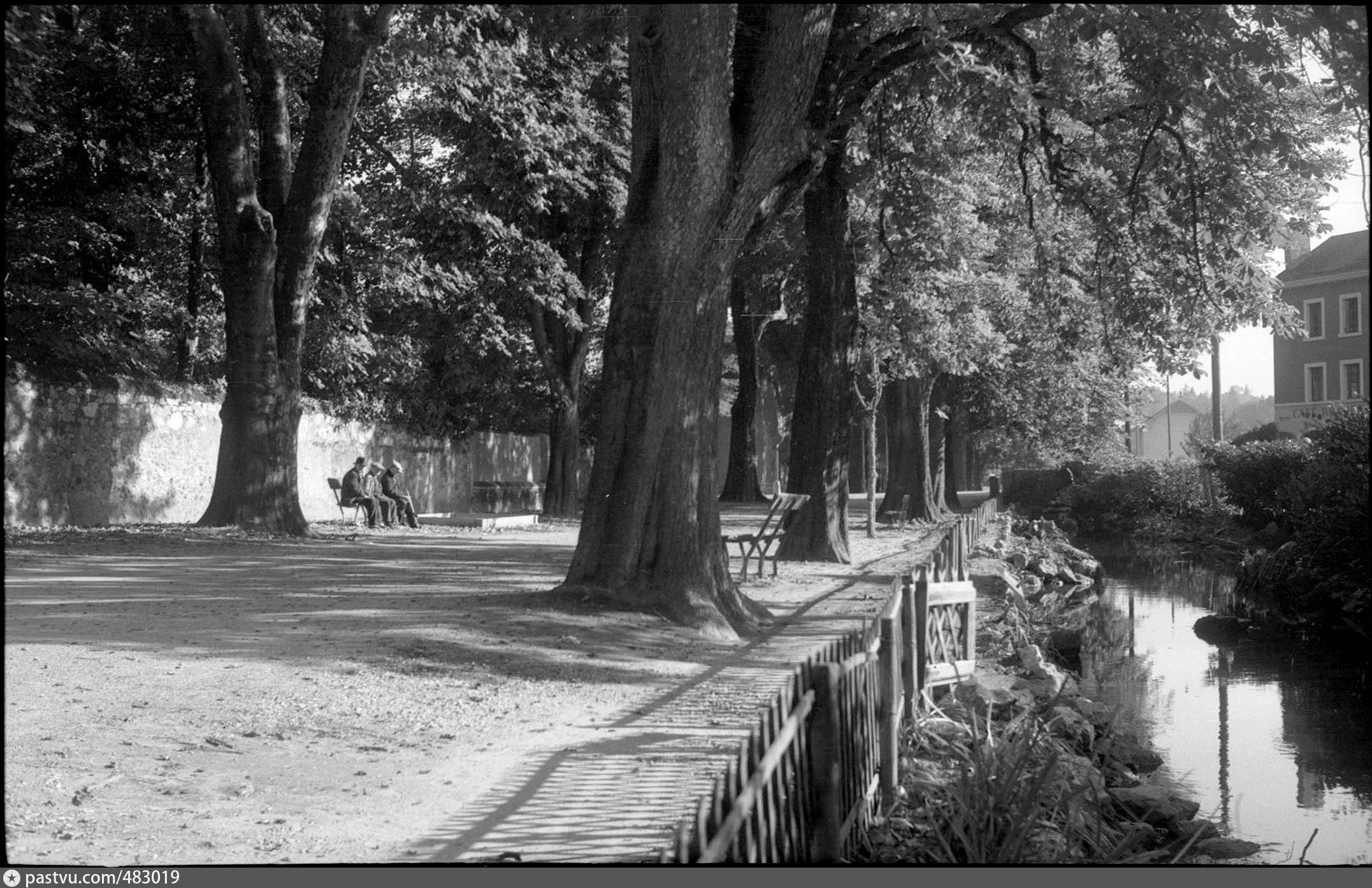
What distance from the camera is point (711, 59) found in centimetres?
1074

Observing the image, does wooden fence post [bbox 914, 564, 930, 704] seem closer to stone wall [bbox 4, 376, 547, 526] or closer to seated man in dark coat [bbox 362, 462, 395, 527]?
stone wall [bbox 4, 376, 547, 526]

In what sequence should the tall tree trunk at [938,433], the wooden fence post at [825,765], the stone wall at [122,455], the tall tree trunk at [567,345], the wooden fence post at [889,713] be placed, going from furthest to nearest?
the tall tree trunk at [938,433] < the tall tree trunk at [567,345] < the stone wall at [122,455] < the wooden fence post at [889,713] < the wooden fence post at [825,765]

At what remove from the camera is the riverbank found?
596 cm

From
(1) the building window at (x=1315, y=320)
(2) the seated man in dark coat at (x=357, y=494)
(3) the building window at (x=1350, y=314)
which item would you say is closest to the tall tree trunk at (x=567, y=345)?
(2) the seated man in dark coat at (x=357, y=494)

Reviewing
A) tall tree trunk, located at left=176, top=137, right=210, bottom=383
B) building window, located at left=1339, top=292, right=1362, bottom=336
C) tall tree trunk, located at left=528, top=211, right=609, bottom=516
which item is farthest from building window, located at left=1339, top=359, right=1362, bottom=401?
tall tree trunk, located at left=528, top=211, right=609, bottom=516

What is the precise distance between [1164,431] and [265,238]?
52.4 feet

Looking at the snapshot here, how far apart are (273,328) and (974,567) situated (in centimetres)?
1179

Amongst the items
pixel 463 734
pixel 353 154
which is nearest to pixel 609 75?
pixel 353 154

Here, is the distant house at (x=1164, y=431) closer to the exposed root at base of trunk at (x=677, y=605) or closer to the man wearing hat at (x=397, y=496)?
the exposed root at base of trunk at (x=677, y=605)

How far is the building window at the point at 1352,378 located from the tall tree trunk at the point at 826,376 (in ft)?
35.3

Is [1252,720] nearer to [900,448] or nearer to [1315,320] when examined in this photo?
[1315,320]

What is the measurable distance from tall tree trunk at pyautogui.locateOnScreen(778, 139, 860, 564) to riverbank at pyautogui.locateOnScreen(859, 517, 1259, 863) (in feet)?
15.9

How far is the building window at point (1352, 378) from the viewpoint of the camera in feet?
24.9

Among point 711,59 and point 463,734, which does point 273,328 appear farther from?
point 463,734
